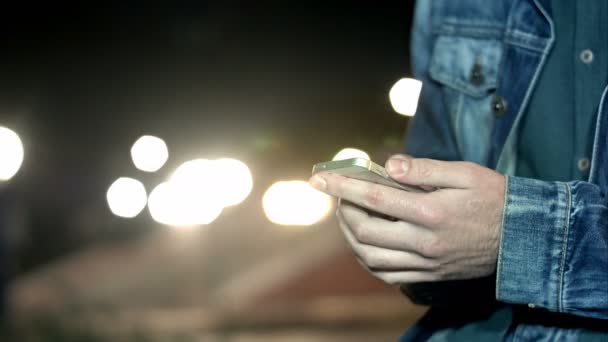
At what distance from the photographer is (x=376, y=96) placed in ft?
39.9

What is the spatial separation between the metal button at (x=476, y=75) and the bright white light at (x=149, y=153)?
15.2m

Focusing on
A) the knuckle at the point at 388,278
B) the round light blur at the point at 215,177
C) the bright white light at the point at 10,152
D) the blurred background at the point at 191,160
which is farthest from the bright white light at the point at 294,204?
the knuckle at the point at 388,278

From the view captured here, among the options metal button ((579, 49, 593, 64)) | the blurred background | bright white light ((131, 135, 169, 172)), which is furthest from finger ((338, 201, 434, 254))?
bright white light ((131, 135, 169, 172))

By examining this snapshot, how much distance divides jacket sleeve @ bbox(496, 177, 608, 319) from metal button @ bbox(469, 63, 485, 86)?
47cm

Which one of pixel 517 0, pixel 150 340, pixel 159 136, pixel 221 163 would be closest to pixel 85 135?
pixel 159 136

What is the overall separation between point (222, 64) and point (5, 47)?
10.3 ft

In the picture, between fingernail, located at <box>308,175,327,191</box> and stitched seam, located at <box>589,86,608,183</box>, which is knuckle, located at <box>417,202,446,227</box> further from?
stitched seam, located at <box>589,86,608,183</box>

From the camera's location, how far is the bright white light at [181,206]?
1983cm

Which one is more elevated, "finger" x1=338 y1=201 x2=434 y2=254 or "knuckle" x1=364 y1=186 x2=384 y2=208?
"knuckle" x1=364 y1=186 x2=384 y2=208

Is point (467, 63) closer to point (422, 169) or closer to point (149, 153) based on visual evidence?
point (422, 169)

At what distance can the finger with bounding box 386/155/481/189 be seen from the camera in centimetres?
143

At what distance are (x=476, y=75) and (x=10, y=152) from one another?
13.3 meters

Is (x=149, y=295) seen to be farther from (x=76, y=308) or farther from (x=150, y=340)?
(x=150, y=340)

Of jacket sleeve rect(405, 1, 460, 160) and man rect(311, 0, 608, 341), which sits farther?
jacket sleeve rect(405, 1, 460, 160)
